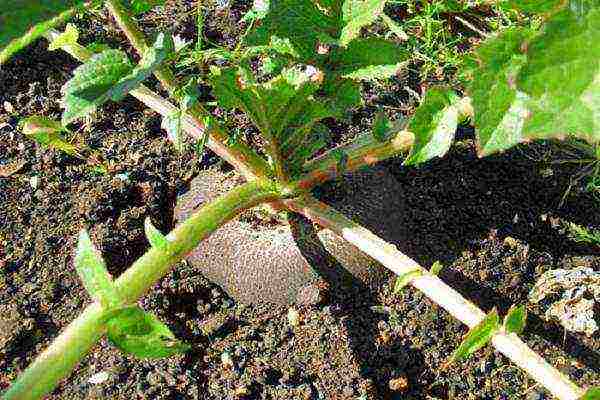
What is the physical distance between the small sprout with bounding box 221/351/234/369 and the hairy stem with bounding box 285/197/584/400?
336 millimetres

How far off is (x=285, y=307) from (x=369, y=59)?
0.60 meters

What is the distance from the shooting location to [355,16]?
1533 millimetres

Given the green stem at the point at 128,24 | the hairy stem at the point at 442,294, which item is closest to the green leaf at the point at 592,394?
the hairy stem at the point at 442,294

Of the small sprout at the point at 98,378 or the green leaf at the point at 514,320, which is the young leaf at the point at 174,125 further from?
the green leaf at the point at 514,320

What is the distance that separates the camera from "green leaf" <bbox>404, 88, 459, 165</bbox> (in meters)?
1.33

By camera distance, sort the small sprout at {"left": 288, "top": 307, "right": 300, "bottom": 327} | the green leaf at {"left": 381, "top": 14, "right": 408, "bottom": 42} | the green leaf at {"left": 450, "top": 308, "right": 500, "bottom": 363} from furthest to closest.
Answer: the green leaf at {"left": 381, "top": 14, "right": 408, "bottom": 42} → the small sprout at {"left": 288, "top": 307, "right": 300, "bottom": 327} → the green leaf at {"left": 450, "top": 308, "right": 500, "bottom": 363}

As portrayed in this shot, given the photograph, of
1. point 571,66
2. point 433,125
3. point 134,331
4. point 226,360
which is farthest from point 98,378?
point 571,66

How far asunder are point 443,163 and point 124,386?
0.92 m

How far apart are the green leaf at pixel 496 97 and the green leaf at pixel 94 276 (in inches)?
21.0

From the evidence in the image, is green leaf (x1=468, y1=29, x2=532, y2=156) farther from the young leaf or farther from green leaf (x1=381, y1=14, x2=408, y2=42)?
green leaf (x1=381, y1=14, x2=408, y2=42)

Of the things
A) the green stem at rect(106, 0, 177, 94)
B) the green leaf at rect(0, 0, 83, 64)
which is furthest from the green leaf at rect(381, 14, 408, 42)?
the green leaf at rect(0, 0, 83, 64)

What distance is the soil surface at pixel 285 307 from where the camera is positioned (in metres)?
1.75

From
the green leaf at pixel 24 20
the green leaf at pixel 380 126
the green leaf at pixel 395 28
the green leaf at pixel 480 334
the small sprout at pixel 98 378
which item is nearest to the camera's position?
the green leaf at pixel 24 20

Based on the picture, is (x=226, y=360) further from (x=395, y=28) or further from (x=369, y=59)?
(x=395, y=28)
